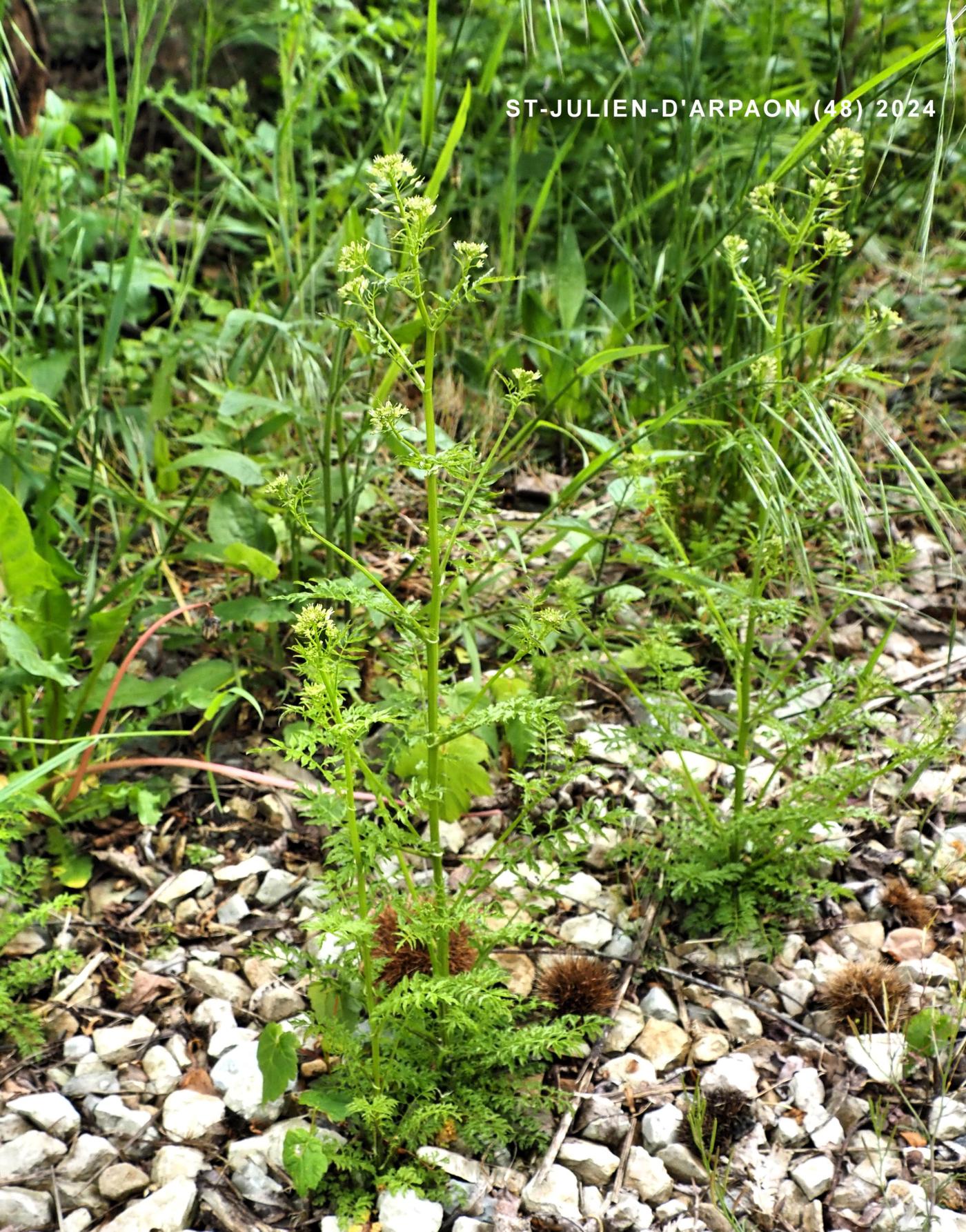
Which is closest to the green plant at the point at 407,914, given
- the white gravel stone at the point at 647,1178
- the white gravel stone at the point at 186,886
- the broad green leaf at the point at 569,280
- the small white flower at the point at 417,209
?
the small white flower at the point at 417,209

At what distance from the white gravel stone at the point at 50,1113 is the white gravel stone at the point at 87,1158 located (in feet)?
0.09

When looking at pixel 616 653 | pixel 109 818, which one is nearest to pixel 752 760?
pixel 616 653

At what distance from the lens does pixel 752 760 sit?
1949 millimetres

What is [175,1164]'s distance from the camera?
4.52 feet

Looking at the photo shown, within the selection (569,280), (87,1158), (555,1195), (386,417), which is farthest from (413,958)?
(569,280)

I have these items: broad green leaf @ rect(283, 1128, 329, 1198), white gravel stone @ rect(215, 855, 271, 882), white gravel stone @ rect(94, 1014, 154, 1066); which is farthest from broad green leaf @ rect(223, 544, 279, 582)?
broad green leaf @ rect(283, 1128, 329, 1198)

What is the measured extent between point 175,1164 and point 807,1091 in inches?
30.0

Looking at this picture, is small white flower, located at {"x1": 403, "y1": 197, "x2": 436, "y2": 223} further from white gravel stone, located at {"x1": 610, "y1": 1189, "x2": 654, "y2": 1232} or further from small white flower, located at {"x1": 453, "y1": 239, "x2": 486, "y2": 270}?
white gravel stone, located at {"x1": 610, "y1": 1189, "x2": 654, "y2": 1232}

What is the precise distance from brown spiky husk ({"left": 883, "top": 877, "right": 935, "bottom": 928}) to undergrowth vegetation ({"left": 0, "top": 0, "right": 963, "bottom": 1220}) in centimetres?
9

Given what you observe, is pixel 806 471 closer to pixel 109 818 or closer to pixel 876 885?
pixel 876 885

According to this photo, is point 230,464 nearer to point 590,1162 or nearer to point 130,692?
point 130,692

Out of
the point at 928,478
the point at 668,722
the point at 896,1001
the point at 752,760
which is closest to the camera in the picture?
the point at 896,1001

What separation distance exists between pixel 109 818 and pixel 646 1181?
3.22ft

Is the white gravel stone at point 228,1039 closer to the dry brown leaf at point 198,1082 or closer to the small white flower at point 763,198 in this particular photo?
the dry brown leaf at point 198,1082
